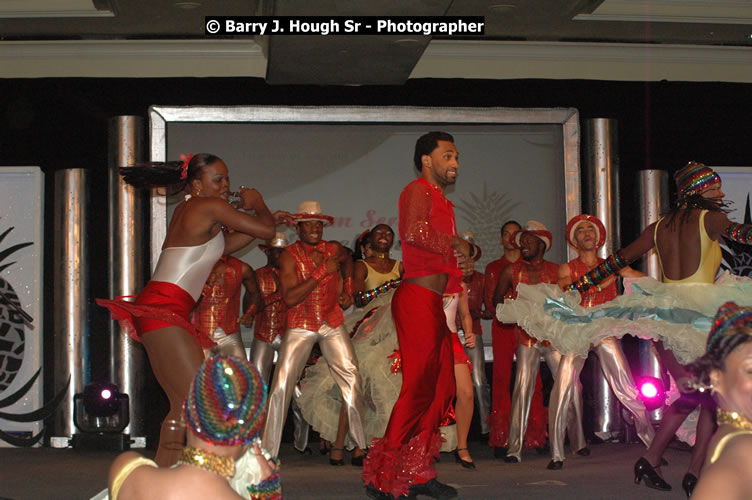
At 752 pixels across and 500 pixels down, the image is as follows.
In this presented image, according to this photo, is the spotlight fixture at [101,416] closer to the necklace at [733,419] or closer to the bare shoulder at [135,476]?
the bare shoulder at [135,476]

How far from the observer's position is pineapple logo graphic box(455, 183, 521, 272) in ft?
27.6

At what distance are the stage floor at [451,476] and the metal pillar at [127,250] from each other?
1.90 feet

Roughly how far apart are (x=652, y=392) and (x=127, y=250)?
14.7 feet

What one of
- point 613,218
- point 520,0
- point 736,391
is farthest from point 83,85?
point 736,391

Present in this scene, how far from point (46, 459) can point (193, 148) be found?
291cm

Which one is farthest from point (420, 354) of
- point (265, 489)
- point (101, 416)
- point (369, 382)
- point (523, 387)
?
point (101, 416)

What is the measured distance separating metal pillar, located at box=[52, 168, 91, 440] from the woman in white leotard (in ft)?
11.7

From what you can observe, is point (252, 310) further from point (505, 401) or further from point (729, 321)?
point (729, 321)

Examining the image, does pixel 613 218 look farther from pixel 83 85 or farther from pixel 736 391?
pixel 736 391

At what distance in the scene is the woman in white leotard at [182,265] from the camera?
3.95 m

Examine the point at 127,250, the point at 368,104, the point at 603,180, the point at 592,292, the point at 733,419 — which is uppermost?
the point at 368,104

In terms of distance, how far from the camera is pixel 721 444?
174cm

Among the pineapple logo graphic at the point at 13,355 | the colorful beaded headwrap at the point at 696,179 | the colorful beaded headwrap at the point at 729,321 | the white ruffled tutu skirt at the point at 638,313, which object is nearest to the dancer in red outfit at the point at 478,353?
the white ruffled tutu skirt at the point at 638,313

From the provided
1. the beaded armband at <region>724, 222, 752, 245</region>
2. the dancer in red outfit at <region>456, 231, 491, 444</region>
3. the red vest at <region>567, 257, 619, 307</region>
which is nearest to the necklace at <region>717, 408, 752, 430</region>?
the beaded armband at <region>724, 222, 752, 245</region>
